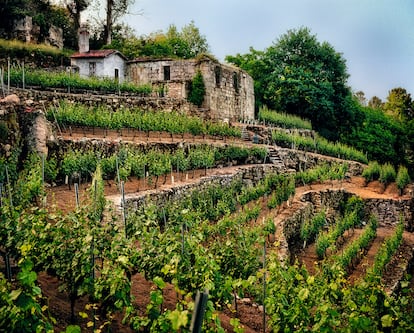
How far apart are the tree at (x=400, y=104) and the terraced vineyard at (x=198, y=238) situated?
2099cm

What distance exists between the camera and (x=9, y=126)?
1266 centimetres

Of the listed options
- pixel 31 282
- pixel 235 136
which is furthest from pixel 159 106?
pixel 31 282

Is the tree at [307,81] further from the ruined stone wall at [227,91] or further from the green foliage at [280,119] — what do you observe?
the ruined stone wall at [227,91]

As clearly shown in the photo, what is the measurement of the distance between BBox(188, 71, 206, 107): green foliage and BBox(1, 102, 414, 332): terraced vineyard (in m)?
3.51

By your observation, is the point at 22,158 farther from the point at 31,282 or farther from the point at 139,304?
the point at 31,282

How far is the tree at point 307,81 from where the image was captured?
3194 centimetres

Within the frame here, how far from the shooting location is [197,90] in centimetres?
2684

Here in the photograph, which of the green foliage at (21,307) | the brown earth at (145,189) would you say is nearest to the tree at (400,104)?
the brown earth at (145,189)

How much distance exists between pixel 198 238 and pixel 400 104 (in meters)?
44.6

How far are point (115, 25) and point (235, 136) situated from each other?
15.1 metres

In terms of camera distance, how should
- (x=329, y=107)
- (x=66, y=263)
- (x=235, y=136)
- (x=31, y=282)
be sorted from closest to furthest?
(x=31, y=282), (x=66, y=263), (x=235, y=136), (x=329, y=107)

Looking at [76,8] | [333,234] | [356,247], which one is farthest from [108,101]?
[76,8]

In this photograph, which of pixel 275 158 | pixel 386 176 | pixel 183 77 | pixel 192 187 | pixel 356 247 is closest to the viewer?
pixel 356 247

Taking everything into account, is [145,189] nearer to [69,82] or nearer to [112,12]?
[69,82]
